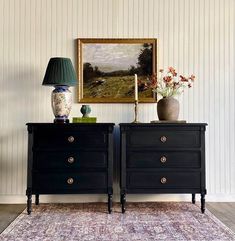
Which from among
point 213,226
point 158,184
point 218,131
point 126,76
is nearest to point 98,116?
point 126,76

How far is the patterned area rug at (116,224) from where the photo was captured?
7.16 ft

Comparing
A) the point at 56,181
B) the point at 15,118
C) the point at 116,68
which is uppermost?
the point at 116,68

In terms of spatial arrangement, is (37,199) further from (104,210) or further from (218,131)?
(218,131)

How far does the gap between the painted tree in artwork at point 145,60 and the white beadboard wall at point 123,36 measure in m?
0.10

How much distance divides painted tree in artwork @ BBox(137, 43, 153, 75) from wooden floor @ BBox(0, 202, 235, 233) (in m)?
1.35

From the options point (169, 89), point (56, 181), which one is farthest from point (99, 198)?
point (169, 89)

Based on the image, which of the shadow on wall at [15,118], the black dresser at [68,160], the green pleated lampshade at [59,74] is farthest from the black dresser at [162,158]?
the shadow on wall at [15,118]

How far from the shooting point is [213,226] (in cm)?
240

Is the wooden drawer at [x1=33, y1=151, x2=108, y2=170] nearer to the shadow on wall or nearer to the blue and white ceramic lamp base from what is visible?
the blue and white ceramic lamp base

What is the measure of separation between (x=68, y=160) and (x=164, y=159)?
768 mm

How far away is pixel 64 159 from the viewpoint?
2.73 m

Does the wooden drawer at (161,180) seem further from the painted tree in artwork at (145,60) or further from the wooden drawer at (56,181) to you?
the painted tree in artwork at (145,60)

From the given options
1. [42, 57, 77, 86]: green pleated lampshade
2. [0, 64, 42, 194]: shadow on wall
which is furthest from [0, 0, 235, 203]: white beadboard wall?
[42, 57, 77, 86]: green pleated lampshade

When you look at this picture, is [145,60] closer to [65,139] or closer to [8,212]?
[65,139]
